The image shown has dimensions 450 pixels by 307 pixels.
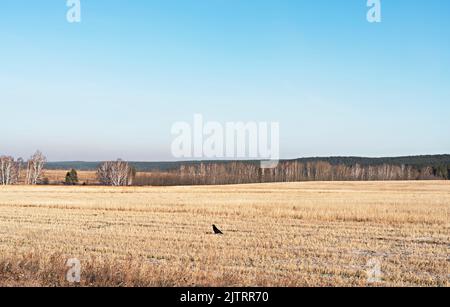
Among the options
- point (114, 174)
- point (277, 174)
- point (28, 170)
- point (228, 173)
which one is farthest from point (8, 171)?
point (277, 174)

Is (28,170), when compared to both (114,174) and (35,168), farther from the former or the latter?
(114,174)

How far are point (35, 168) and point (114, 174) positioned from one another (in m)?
18.6

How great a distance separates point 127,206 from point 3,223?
1138 cm

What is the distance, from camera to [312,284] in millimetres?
9703

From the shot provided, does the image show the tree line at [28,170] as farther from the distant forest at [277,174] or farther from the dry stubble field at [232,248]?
the dry stubble field at [232,248]

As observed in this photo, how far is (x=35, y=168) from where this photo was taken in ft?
352

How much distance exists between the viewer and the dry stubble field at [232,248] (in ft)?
29.6

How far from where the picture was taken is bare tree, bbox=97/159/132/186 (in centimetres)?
11425

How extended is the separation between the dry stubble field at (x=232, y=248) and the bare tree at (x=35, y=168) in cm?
8398

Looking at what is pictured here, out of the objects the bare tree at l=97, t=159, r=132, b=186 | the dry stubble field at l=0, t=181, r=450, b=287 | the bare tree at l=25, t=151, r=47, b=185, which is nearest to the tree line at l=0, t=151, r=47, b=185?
the bare tree at l=25, t=151, r=47, b=185

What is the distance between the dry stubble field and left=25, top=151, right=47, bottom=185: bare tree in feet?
276

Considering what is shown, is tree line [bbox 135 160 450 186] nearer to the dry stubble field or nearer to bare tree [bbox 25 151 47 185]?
bare tree [bbox 25 151 47 185]

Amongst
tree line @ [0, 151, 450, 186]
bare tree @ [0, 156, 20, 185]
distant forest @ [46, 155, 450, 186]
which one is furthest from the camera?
distant forest @ [46, 155, 450, 186]
